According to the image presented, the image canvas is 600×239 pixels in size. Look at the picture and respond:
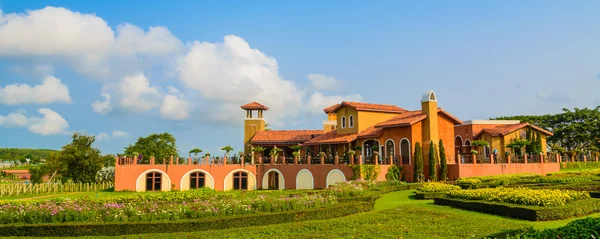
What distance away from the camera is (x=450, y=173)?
2903cm

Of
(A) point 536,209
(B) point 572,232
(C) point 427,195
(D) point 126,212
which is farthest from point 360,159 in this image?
(B) point 572,232

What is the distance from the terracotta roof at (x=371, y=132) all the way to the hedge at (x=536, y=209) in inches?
658

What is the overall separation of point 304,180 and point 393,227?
21.8 meters

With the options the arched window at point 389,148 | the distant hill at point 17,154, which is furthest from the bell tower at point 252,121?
the distant hill at point 17,154

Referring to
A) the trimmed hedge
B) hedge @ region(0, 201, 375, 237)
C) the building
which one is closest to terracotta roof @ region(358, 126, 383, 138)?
the building

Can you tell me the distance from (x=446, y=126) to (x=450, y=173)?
13.5 ft

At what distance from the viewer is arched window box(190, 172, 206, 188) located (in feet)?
118

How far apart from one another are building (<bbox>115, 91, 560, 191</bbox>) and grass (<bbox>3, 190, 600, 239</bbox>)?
15356mm

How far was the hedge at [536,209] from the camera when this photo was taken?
13133 millimetres

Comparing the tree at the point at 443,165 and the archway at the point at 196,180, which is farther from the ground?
the tree at the point at 443,165

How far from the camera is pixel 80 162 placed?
42125 millimetres

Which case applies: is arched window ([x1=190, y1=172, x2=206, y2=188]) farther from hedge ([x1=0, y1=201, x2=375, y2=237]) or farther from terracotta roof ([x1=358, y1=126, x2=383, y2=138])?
hedge ([x1=0, y1=201, x2=375, y2=237])

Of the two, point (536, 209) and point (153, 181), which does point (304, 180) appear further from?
point (536, 209)

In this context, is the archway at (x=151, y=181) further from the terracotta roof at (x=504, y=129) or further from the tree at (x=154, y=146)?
the terracotta roof at (x=504, y=129)
